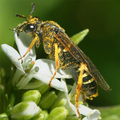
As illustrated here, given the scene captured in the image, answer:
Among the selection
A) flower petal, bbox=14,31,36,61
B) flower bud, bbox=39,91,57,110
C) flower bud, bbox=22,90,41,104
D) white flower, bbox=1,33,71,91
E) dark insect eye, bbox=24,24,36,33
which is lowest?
flower bud, bbox=39,91,57,110

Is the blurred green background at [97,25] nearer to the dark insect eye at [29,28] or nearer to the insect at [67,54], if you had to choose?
the insect at [67,54]

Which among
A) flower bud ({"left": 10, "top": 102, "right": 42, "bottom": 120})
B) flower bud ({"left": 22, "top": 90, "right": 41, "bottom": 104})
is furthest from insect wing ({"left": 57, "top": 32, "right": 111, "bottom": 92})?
flower bud ({"left": 10, "top": 102, "right": 42, "bottom": 120})

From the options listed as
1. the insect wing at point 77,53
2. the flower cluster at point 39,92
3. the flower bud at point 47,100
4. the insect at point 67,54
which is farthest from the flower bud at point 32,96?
the insect wing at point 77,53

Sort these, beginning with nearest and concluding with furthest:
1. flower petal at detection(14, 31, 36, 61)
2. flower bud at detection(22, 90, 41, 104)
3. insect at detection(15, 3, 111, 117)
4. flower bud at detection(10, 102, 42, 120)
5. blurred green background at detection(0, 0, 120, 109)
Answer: flower bud at detection(10, 102, 42, 120), flower bud at detection(22, 90, 41, 104), flower petal at detection(14, 31, 36, 61), insect at detection(15, 3, 111, 117), blurred green background at detection(0, 0, 120, 109)

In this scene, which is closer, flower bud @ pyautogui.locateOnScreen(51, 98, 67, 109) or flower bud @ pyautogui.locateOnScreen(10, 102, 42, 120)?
flower bud @ pyautogui.locateOnScreen(10, 102, 42, 120)

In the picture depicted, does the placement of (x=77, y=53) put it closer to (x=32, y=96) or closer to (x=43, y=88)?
(x=43, y=88)

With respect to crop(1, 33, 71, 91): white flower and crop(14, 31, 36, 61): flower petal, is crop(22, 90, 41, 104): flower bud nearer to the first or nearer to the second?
crop(1, 33, 71, 91): white flower
